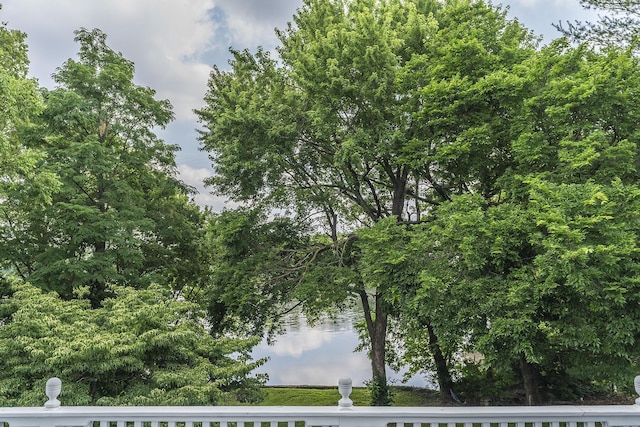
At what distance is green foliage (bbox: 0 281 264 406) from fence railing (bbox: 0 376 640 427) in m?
1.91

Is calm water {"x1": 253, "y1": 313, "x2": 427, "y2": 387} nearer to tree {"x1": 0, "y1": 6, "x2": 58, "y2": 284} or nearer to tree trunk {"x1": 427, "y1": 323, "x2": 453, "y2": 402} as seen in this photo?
tree trunk {"x1": 427, "y1": 323, "x2": 453, "y2": 402}

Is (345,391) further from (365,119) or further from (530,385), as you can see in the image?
(530,385)

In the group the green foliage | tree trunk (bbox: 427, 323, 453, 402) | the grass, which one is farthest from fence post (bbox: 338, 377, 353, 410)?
the grass

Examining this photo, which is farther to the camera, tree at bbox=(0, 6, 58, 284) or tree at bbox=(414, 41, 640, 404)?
tree at bbox=(0, 6, 58, 284)

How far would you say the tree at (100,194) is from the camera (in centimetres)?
761

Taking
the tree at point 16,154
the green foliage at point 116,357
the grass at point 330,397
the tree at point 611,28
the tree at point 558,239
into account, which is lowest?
the grass at point 330,397

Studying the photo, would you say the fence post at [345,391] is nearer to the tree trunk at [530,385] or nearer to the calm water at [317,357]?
the tree trunk at [530,385]

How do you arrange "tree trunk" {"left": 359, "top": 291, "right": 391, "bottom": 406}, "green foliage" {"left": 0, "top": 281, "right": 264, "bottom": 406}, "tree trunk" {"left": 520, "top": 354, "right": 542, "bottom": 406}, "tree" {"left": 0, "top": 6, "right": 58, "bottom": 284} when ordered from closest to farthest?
"green foliage" {"left": 0, "top": 281, "right": 264, "bottom": 406} → "tree" {"left": 0, "top": 6, "right": 58, "bottom": 284} → "tree trunk" {"left": 520, "top": 354, "right": 542, "bottom": 406} → "tree trunk" {"left": 359, "top": 291, "right": 391, "bottom": 406}

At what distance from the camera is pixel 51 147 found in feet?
26.9

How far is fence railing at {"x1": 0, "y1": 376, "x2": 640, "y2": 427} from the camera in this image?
232 centimetres

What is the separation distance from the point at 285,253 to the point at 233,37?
6.44 metres

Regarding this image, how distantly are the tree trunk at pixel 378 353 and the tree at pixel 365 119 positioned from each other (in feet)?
0.08

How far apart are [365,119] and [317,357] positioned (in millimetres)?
8389

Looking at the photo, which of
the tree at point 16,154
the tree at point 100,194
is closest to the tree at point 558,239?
the tree at point 100,194
